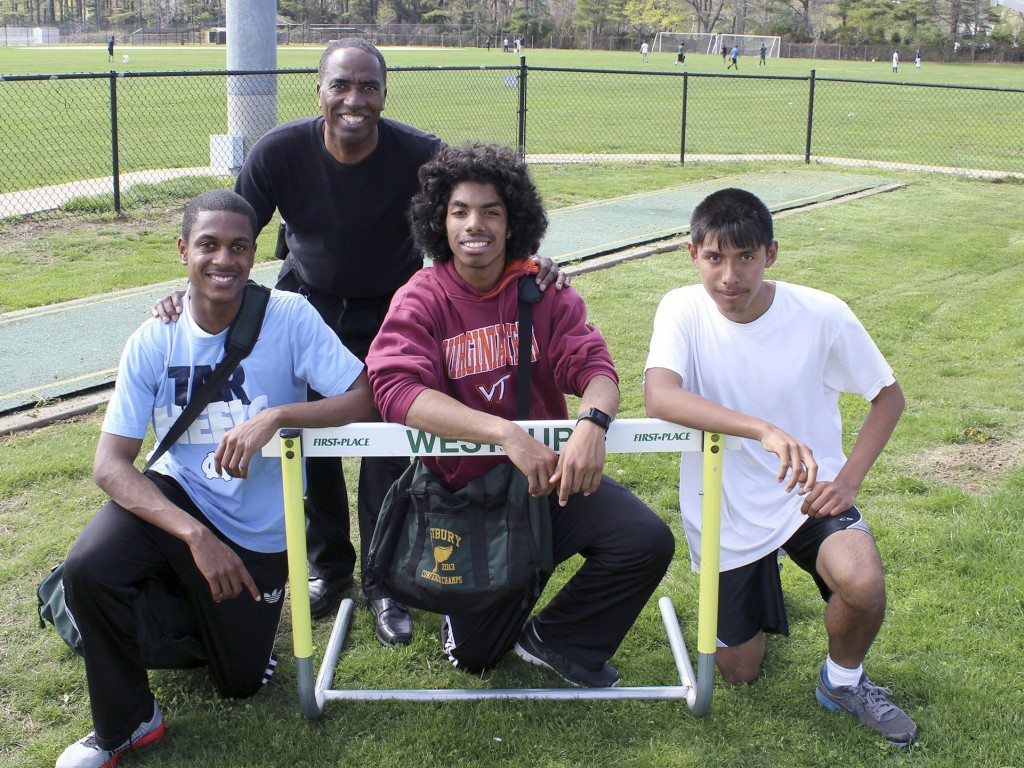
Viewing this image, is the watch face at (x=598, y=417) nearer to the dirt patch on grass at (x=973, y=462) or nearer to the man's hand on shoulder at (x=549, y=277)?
the man's hand on shoulder at (x=549, y=277)

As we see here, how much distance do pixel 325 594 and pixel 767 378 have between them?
1.88m

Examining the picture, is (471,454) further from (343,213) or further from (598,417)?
(343,213)

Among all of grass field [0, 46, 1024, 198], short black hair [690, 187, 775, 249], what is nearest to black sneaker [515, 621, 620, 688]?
short black hair [690, 187, 775, 249]

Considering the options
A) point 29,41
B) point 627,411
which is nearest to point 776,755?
point 627,411

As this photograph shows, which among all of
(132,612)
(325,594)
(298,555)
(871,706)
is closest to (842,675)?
(871,706)

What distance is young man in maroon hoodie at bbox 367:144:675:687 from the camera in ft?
10.8

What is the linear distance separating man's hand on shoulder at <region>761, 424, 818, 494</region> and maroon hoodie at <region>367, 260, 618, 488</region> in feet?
1.83

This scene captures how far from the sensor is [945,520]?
4621 mm

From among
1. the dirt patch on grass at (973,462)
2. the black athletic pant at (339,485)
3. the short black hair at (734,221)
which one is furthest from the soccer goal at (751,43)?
the short black hair at (734,221)

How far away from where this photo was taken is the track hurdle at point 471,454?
3.07 m

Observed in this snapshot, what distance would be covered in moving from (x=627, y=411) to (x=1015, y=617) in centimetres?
256

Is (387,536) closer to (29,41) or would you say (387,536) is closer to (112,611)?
(112,611)

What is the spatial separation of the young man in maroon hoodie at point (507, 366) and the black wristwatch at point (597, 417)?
0.26ft

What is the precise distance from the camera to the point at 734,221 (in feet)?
11.0
